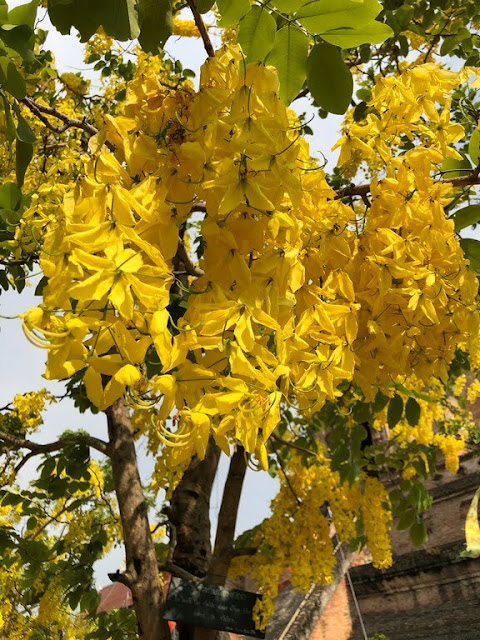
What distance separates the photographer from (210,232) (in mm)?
818

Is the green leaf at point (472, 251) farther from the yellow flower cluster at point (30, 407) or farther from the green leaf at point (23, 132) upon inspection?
the yellow flower cluster at point (30, 407)

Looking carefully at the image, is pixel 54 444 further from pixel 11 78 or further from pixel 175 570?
pixel 11 78

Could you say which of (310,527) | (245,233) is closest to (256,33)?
(245,233)

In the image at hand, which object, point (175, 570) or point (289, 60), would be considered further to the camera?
point (175, 570)

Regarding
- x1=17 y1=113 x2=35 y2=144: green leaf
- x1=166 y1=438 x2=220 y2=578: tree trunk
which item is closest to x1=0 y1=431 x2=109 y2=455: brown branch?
x1=166 y1=438 x2=220 y2=578: tree trunk

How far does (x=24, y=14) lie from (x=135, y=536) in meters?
2.52

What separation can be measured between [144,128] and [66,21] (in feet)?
0.63

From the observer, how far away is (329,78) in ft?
3.08

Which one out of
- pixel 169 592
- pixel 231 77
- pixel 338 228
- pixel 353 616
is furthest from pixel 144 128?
pixel 353 616

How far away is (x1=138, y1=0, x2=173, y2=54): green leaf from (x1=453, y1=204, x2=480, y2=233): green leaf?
0.81 meters

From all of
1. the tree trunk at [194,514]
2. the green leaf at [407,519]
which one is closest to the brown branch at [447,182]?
the tree trunk at [194,514]

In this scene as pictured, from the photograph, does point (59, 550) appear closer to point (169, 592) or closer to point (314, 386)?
point (169, 592)

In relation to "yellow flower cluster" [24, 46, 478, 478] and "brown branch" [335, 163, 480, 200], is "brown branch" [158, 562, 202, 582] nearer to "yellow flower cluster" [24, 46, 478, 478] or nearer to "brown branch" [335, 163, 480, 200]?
"yellow flower cluster" [24, 46, 478, 478]

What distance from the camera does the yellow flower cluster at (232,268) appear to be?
0.72 m
